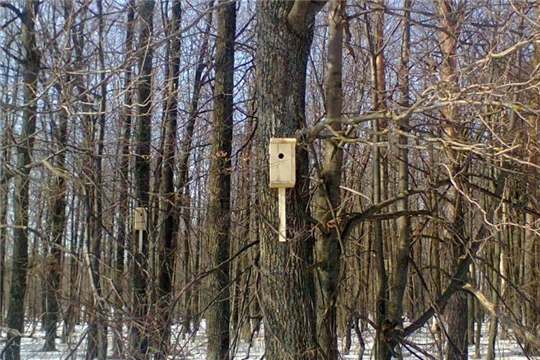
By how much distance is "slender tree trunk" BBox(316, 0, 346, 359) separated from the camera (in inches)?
230

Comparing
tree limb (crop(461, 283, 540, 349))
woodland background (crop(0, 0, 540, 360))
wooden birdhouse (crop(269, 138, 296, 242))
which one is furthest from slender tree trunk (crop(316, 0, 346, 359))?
tree limb (crop(461, 283, 540, 349))

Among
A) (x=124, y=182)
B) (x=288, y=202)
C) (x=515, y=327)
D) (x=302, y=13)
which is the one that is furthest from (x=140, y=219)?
(x=515, y=327)

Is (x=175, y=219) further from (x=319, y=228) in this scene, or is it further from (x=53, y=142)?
(x=319, y=228)

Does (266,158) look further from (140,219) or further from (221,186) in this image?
(221,186)

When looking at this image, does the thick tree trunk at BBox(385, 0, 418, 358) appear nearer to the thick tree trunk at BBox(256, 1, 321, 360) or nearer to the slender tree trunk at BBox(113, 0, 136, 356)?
the thick tree trunk at BBox(256, 1, 321, 360)

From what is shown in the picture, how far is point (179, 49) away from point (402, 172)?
4718 mm

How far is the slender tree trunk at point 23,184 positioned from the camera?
8.00 meters

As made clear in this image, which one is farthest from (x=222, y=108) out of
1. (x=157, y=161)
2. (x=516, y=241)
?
(x=516, y=241)

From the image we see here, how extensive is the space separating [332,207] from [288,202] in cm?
86

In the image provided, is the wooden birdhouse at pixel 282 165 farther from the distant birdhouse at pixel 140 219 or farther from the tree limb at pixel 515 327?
the distant birdhouse at pixel 140 219

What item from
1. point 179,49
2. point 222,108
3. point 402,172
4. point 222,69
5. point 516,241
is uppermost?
point 179,49

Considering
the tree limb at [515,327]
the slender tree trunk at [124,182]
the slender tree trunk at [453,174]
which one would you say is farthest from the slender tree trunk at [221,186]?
the tree limb at [515,327]

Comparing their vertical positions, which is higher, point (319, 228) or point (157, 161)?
point (157, 161)

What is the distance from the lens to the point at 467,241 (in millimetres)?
6980
